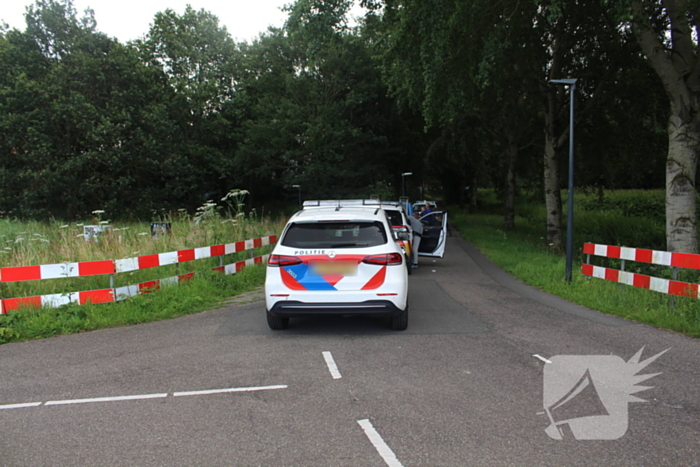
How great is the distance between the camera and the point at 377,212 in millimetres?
7828

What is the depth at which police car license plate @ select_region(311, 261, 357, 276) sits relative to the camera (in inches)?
269

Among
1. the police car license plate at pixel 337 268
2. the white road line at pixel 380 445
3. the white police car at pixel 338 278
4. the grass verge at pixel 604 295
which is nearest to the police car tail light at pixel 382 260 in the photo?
the white police car at pixel 338 278

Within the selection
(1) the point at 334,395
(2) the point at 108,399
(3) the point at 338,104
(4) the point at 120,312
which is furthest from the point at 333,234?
(3) the point at 338,104

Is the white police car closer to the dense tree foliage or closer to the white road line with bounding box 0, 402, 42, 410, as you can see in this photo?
the white road line with bounding box 0, 402, 42, 410

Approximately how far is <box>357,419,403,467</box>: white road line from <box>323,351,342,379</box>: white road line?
1.20 meters

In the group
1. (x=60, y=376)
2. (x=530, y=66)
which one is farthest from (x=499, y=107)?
(x=60, y=376)

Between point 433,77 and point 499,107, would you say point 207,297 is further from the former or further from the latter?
point 499,107

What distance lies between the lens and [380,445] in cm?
377

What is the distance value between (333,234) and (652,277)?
5406 mm

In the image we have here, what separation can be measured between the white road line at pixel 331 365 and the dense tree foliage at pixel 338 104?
30.8 feet

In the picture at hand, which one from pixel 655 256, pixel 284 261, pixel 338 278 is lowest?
pixel 655 256

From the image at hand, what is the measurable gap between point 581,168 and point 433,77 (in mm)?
15653

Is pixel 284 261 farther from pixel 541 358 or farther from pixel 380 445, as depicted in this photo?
pixel 380 445

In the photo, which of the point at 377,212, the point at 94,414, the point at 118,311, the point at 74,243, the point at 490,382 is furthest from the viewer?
the point at 74,243
